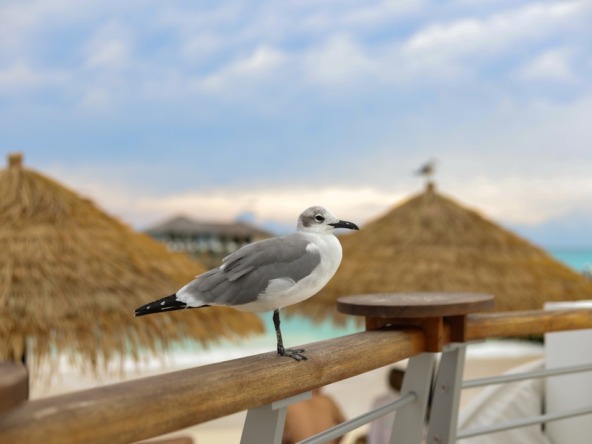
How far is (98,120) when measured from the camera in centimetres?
2966

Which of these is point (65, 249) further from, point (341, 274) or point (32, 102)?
point (32, 102)

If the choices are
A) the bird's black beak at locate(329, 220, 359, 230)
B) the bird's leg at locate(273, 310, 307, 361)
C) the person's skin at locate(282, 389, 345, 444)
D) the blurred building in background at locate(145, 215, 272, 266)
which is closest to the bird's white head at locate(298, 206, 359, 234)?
the bird's black beak at locate(329, 220, 359, 230)

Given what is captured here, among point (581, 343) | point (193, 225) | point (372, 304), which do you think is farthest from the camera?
point (193, 225)

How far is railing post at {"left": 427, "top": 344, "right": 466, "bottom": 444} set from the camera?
65.6 inches

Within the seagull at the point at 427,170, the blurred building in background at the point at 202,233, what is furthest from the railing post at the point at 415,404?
the blurred building in background at the point at 202,233

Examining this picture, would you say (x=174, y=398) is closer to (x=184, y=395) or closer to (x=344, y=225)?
(x=184, y=395)

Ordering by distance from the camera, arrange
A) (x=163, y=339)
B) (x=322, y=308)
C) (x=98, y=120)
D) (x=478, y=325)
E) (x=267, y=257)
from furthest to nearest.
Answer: (x=98, y=120) → (x=322, y=308) → (x=163, y=339) → (x=478, y=325) → (x=267, y=257)

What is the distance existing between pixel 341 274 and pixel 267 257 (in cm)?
506

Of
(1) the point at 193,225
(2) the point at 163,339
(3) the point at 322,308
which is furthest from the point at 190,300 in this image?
(1) the point at 193,225

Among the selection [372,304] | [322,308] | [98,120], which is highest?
[98,120]

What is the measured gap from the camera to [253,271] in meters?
1.09

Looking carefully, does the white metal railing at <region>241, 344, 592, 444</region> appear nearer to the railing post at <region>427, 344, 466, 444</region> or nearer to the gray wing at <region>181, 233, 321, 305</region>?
the railing post at <region>427, 344, 466, 444</region>

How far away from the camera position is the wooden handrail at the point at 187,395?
72cm

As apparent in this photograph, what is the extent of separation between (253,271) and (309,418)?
259 cm
